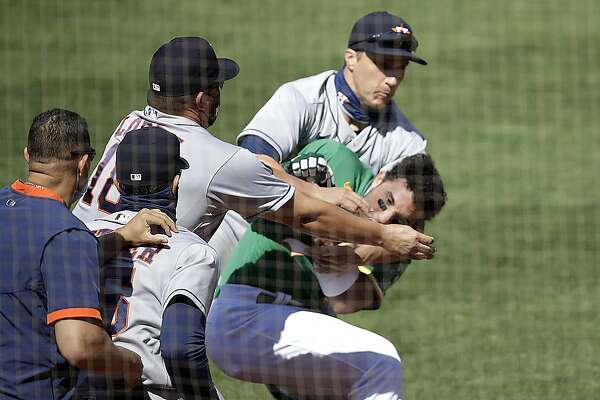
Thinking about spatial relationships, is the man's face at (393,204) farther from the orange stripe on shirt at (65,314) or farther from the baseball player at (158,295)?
A: the orange stripe on shirt at (65,314)

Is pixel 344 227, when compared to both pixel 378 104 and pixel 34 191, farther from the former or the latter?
pixel 34 191

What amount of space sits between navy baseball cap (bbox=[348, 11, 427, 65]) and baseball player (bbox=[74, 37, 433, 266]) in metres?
1.52

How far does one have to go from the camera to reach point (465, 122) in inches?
575

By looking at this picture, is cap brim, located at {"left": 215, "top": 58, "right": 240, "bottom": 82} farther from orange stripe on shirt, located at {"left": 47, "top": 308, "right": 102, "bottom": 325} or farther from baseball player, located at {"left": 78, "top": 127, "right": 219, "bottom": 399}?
orange stripe on shirt, located at {"left": 47, "top": 308, "right": 102, "bottom": 325}

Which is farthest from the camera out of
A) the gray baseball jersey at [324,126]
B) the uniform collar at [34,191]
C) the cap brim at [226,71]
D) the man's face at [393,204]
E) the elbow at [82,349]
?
the gray baseball jersey at [324,126]

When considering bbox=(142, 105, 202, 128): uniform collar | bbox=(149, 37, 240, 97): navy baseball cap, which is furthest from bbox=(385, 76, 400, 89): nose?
bbox=(142, 105, 202, 128): uniform collar

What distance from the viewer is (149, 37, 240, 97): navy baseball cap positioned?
16.1 ft

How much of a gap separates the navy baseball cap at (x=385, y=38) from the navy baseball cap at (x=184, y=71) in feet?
5.39

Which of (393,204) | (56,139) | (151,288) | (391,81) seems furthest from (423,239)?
(56,139)

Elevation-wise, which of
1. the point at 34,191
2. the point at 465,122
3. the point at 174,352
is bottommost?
the point at 465,122

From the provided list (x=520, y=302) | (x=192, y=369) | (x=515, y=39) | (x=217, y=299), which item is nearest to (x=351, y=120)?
(x=217, y=299)

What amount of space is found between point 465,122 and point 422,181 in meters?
8.92

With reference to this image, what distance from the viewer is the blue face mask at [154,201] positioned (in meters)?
4.63

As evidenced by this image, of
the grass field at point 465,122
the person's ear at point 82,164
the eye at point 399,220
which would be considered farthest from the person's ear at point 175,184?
the grass field at point 465,122
